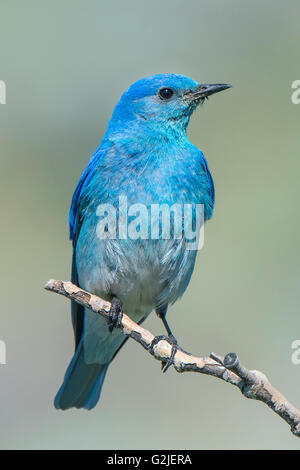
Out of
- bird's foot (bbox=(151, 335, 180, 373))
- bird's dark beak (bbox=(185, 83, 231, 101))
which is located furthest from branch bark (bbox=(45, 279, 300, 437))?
bird's dark beak (bbox=(185, 83, 231, 101))

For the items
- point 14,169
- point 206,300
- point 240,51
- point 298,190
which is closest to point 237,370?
point 206,300

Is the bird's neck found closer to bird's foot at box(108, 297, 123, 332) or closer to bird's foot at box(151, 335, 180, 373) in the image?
bird's foot at box(108, 297, 123, 332)

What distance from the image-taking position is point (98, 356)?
21.7 feet

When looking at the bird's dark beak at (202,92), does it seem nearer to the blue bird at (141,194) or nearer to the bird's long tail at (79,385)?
the blue bird at (141,194)

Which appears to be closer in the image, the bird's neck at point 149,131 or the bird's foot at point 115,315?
the bird's foot at point 115,315

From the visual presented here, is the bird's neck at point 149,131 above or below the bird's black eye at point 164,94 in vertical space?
below

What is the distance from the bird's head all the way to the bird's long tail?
7.23 feet

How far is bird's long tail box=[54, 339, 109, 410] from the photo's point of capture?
257 inches

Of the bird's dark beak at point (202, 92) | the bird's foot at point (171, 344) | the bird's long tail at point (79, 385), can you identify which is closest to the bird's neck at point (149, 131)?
the bird's dark beak at point (202, 92)

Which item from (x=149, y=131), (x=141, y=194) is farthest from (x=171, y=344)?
(x=149, y=131)

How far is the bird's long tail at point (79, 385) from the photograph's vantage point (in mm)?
6535

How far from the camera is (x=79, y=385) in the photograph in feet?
21.5

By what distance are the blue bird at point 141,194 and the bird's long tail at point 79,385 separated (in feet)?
1.33

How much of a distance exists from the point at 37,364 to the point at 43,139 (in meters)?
3.57
